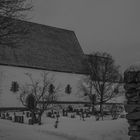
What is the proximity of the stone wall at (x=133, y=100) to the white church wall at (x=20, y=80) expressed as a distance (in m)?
29.9

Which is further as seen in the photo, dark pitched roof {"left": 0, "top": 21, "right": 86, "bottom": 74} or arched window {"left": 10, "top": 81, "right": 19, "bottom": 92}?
dark pitched roof {"left": 0, "top": 21, "right": 86, "bottom": 74}

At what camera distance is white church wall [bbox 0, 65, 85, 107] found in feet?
122

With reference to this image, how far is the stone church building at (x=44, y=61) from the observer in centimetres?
3800

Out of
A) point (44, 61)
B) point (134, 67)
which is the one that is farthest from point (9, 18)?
point (44, 61)

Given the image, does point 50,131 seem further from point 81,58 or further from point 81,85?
point 81,58

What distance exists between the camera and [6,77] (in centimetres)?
3812

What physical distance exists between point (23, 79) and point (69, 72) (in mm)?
7563

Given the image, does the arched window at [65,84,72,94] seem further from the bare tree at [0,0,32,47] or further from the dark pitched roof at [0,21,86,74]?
the bare tree at [0,0,32,47]

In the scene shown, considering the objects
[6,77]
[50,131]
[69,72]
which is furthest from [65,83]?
[50,131]

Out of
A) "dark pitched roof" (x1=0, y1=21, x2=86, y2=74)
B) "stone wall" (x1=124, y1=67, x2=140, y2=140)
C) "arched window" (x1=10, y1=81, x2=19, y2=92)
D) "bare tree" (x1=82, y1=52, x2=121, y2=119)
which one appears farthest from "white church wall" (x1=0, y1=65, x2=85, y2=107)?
"stone wall" (x1=124, y1=67, x2=140, y2=140)

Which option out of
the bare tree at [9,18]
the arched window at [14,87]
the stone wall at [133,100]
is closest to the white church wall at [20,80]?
the arched window at [14,87]

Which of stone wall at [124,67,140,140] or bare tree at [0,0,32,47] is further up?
bare tree at [0,0,32,47]

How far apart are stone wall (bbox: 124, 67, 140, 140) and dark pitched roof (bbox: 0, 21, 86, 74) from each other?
99.6ft

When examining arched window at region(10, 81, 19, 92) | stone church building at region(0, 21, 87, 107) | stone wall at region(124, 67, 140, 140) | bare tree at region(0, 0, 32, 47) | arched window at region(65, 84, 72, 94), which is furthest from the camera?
arched window at region(65, 84, 72, 94)
